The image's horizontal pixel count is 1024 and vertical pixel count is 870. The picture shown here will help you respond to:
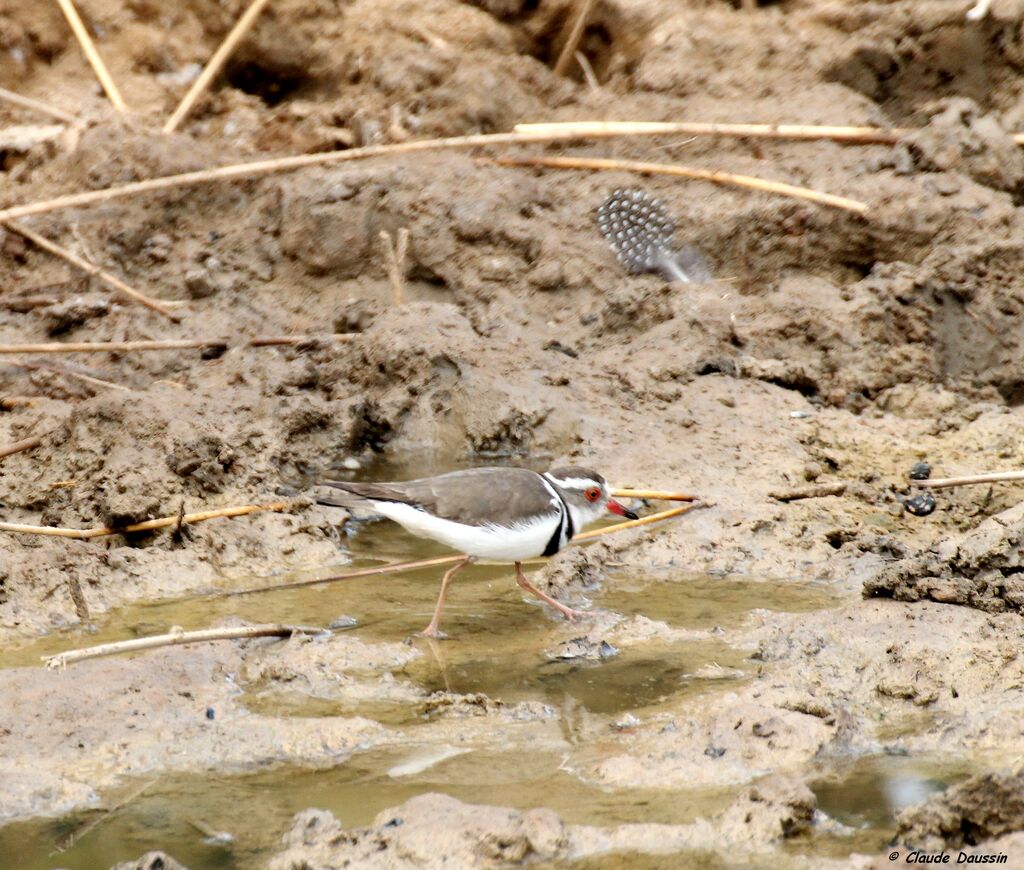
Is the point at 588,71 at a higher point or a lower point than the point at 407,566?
higher

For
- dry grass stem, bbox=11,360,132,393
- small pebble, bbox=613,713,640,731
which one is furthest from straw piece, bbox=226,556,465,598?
dry grass stem, bbox=11,360,132,393

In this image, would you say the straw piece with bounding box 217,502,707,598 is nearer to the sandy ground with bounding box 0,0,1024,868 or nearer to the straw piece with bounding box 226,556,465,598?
the straw piece with bounding box 226,556,465,598

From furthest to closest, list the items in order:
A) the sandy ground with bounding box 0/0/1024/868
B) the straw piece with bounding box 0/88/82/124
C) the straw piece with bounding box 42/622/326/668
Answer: the straw piece with bounding box 0/88/82/124, the straw piece with bounding box 42/622/326/668, the sandy ground with bounding box 0/0/1024/868

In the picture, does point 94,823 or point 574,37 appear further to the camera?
point 574,37

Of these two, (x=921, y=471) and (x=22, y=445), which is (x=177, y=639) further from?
(x=921, y=471)

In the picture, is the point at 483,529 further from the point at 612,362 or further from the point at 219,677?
the point at 612,362

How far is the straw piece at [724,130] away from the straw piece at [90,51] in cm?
354

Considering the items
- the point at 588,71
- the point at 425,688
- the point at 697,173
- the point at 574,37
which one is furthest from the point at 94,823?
the point at 574,37

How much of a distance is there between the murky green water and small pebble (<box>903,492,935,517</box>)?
1101mm

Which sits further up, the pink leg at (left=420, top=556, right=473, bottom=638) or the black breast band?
the black breast band

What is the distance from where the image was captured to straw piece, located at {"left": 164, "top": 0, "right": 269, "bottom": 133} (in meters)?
11.3

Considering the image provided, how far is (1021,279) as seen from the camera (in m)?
9.17

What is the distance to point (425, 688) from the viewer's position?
576 centimetres

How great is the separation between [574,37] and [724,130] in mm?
2038
